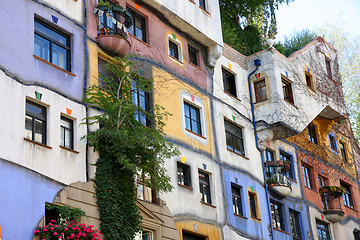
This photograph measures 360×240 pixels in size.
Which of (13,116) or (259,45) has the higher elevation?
(259,45)

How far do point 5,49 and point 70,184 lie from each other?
3.82 meters

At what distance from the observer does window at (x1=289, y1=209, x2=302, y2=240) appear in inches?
1059

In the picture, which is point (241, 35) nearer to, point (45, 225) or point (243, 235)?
point (243, 235)

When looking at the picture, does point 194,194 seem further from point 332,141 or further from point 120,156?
point 332,141

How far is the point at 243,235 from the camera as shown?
2280 cm

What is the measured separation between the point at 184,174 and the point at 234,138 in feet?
13.6

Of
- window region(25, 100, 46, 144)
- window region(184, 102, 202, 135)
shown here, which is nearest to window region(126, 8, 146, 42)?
window region(184, 102, 202, 135)

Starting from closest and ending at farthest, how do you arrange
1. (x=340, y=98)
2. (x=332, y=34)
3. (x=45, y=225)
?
1. (x=45, y=225)
2. (x=340, y=98)
3. (x=332, y=34)

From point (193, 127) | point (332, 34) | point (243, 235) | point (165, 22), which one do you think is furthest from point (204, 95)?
point (332, 34)

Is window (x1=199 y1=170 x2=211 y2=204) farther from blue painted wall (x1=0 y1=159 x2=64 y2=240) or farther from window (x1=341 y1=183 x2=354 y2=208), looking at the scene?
window (x1=341 y1=183 x2=354 y2=208)

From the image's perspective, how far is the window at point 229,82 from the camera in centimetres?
2606

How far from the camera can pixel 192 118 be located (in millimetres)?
23047

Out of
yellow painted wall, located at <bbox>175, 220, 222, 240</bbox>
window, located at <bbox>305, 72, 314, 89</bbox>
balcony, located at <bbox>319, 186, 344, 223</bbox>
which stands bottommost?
yellow painted wall, located at <bbox>175, 220, 222, 240</bbox>

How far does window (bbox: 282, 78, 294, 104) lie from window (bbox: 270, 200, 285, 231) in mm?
4871
